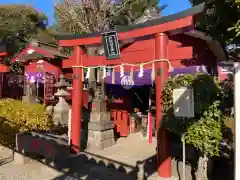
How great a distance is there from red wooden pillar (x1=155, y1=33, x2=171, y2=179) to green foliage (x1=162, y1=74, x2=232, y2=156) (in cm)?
74

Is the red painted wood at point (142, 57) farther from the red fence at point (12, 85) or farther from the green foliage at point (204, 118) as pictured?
the red fence at point (12, 85)

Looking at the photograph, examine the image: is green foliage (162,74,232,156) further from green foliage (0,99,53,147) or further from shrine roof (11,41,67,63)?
shrine roof (11,41,67,63)

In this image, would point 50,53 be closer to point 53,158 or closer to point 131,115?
point 131,115

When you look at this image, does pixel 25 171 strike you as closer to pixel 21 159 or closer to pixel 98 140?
pixel 21 159

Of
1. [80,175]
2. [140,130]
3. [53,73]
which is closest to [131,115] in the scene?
[140,130]

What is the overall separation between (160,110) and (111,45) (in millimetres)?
2304

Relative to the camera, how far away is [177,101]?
4.57 m

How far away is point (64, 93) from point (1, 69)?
481 cm

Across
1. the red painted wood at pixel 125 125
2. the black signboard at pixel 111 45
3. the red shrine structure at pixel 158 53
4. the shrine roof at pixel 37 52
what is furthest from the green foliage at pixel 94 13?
the black signboard at pixel 111 45

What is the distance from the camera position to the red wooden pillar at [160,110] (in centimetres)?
545

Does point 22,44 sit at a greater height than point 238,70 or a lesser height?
greater

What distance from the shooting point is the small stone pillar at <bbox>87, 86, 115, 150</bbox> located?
26.9 ft

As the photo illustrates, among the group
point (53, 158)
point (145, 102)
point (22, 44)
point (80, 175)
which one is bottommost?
point (80, 175)

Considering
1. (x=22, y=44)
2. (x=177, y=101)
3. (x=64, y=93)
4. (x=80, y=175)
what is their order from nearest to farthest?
(x=177, y=101) < (x=80, y=175) < (x=64, y=93) < (x=22, y=44)
